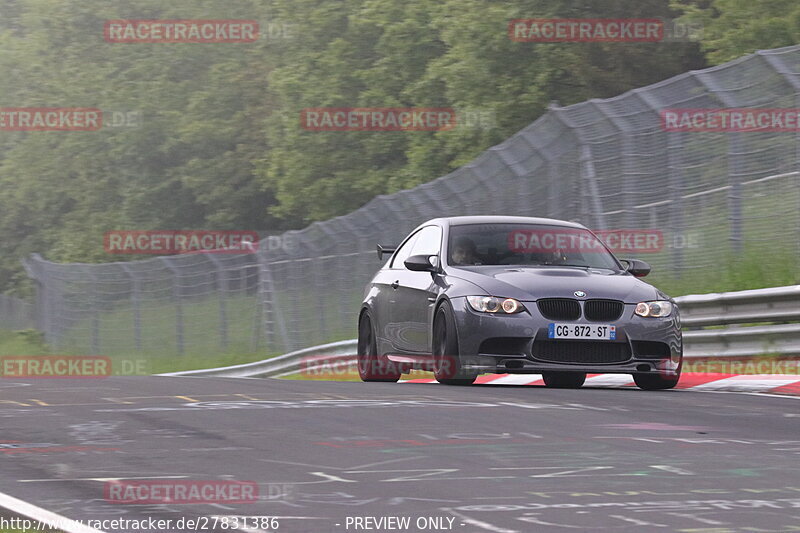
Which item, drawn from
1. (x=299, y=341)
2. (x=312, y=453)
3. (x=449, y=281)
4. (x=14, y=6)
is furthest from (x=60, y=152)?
(x=312, y=453)

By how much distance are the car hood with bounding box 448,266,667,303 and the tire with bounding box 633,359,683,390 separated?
2.21ft

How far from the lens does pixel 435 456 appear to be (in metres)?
7.56

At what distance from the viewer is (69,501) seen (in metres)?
6.18

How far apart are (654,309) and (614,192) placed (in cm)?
631

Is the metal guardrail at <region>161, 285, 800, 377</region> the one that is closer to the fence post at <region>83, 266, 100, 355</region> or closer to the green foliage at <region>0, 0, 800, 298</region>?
the green foliage at <region>0, 0, 800, 298</region>

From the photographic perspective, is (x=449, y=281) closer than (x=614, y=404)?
No

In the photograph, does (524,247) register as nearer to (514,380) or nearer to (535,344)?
(535,344)

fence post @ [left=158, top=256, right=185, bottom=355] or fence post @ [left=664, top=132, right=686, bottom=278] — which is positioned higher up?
fence post @ [left=664, top=132, right=686, bottom=278]

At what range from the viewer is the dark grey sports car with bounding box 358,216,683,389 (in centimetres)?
1214

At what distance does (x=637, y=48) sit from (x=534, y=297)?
96.6ft

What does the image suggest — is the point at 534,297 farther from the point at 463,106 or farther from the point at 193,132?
the point at 193,132

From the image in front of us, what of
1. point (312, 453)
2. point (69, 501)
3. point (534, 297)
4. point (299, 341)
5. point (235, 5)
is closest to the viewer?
point (69, 501)
